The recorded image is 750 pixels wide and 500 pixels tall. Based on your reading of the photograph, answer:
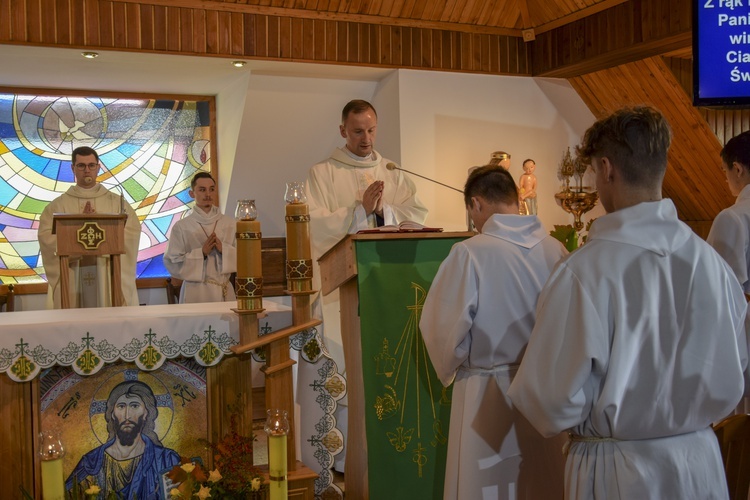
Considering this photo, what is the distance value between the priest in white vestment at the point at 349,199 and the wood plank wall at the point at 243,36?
7.12ft

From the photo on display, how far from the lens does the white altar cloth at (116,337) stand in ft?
10.5

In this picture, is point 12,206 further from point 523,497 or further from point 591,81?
point 523,497

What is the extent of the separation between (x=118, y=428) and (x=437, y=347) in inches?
52.2

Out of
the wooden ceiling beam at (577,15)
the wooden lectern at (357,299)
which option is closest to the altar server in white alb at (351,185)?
the wooden lectern at (357,299)

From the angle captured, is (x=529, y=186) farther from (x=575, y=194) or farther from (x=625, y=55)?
(x=625, y=55)

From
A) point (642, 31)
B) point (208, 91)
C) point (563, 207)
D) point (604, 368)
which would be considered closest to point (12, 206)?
point (208, 91)

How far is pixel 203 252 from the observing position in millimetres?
6613

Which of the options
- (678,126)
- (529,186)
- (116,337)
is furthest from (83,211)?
(678,126)

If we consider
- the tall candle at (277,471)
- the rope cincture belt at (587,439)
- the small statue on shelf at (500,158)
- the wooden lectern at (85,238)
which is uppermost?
the small statue on shelf at (500,158)

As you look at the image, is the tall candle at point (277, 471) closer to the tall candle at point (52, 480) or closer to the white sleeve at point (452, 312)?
the tall candle at point (52, 480)

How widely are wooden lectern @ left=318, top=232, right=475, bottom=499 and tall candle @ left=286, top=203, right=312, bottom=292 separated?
177 millimetres

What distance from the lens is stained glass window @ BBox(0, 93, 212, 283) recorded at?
7961 millimetres

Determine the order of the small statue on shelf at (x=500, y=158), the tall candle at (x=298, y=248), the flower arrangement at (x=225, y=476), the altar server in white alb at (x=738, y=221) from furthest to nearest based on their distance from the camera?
the small statue on shelf at (x=500, y=158)
the altar server in white alb at (x=738, y=221)
the tall candle at (x=298, y=248)
the flower arrangement at (x=225, y=476)

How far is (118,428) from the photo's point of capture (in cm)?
339
